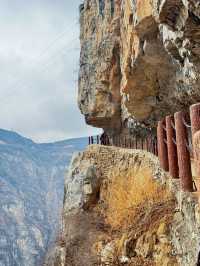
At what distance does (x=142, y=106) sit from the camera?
19.5 meters

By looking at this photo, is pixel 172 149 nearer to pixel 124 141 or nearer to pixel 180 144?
pixel 180 144

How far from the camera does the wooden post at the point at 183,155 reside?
9.55m

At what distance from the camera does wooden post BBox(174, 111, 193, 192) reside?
9547 millimetres

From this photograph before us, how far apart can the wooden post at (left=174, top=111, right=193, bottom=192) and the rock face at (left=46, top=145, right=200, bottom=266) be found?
0.29m

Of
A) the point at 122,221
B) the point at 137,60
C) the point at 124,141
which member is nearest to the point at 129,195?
the point at 122,221

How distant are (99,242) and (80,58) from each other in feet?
55.0

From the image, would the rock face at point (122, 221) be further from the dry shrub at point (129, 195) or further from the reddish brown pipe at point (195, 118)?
the reddish brown pipe at point (195, 118)

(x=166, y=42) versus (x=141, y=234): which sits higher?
(x=166, y=42)

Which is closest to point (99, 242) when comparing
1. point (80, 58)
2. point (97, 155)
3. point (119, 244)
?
point (119, 244)

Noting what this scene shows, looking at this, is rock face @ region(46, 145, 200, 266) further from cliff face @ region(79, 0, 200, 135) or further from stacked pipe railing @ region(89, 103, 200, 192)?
cliff face @ region(79, 0, 200, 135)

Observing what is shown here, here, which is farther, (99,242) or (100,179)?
(100,179)

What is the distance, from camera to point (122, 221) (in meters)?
13.3

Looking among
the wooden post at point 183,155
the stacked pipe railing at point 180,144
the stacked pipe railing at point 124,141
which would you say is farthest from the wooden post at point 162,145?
the stacked pipe railing at point 124,141

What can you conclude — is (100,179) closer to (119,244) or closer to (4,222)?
(119,244)
